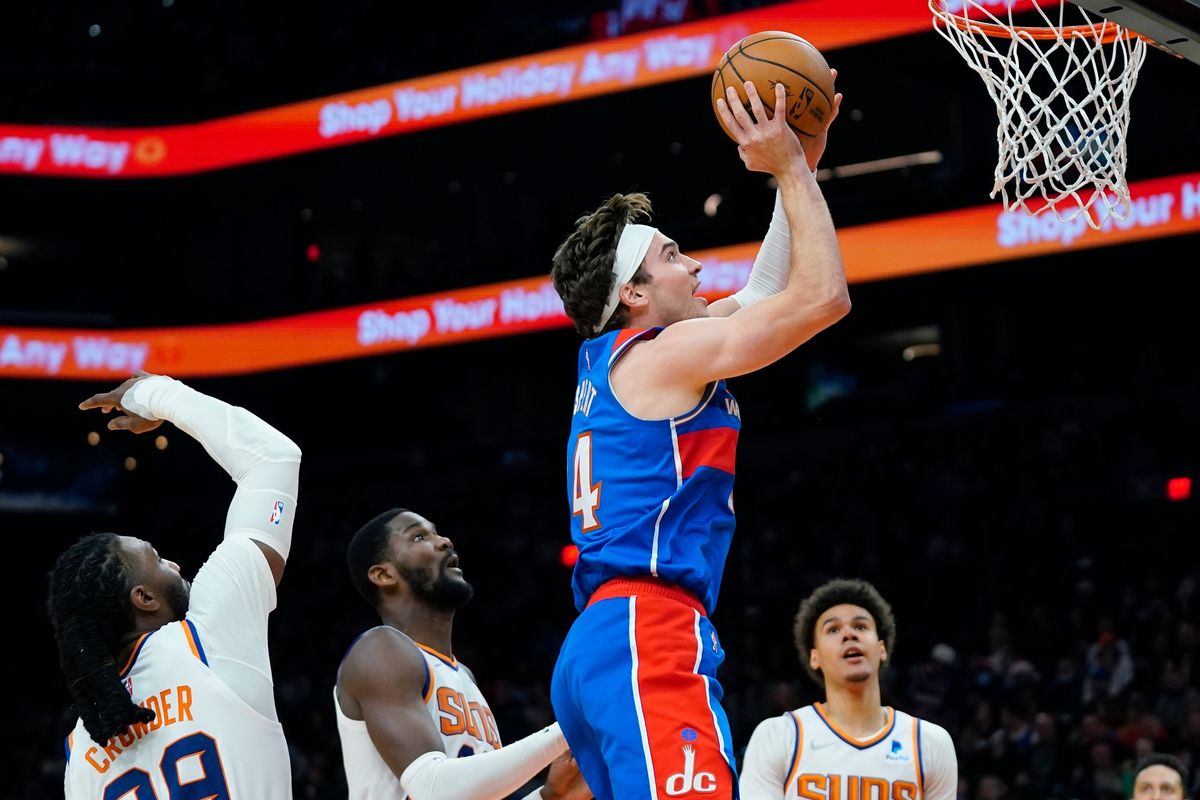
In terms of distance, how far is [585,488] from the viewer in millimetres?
3654

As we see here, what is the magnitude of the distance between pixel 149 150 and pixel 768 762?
16231mm

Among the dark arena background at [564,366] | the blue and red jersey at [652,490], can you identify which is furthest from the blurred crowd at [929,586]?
the blue and red jersey at [652,490]

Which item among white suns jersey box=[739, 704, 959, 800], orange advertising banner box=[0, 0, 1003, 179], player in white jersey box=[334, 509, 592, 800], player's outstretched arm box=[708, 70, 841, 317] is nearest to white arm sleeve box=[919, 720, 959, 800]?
white suns jersey box=[739, 704, 959, 800]

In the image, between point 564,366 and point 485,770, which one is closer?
point 485,770

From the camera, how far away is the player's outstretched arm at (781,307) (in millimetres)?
3400

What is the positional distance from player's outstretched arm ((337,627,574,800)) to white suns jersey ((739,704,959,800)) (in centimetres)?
184

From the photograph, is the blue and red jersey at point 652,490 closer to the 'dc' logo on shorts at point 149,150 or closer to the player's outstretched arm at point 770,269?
the player's outstretched arm at point 770,269

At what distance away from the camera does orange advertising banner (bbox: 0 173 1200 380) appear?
14469 millimetres

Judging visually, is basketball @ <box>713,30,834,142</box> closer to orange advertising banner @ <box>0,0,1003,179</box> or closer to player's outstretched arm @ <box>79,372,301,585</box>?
player's outstretched arm @ <box>79,372,301,585</box>

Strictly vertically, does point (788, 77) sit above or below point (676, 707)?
above

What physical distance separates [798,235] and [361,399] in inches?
757

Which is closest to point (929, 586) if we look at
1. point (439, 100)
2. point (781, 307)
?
point (439, 100)

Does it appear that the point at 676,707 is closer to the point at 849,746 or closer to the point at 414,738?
the point at 414,738

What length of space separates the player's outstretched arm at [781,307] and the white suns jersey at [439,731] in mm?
1343
